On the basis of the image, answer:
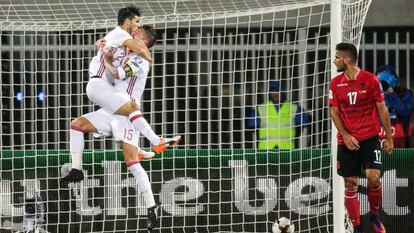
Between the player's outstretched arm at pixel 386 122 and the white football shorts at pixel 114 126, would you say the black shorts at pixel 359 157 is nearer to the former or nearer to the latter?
the player's outstretched arm at pixel 386 122

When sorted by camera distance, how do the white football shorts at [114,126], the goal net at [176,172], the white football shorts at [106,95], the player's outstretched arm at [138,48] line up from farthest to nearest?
1. the goal net at [176,172]
2. the white football shorts at [114,126]
3. the white football shorts at [106,95]
4. the player's outstretched arm at [138,48]

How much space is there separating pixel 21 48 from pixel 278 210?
398 cm

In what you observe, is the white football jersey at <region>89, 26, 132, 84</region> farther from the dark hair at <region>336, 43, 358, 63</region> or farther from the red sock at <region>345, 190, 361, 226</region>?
the red sock at <region>345, 190, 361, 226</region>

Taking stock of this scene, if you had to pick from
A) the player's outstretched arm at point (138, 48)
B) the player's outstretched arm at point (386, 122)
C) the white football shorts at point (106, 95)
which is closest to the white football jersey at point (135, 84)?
the white football shorts at point (106, 95)

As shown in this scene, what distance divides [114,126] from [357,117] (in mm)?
2522

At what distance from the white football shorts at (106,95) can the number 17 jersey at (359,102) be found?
221cm

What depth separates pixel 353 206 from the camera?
15.3 m

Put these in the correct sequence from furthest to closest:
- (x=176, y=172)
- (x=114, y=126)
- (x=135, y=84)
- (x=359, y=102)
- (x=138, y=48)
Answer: (x=176, y=172), (x=135, y=84), (x=114, y=126), (x=359, y=102), (x=138, y=48)

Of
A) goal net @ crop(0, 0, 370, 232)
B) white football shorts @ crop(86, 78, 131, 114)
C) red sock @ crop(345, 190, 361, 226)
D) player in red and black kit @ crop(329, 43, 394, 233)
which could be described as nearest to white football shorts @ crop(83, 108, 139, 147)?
white football shorts @ crop(86, 78, 131, 114)

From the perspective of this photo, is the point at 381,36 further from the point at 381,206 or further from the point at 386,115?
the point at 386,115

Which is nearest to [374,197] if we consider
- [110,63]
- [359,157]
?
[359,157]

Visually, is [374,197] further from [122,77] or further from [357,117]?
[122,77]

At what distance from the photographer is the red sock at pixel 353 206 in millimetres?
15250

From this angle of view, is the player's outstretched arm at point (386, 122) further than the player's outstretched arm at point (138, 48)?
Yes
